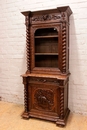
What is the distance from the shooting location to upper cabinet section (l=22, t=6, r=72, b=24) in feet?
6.41

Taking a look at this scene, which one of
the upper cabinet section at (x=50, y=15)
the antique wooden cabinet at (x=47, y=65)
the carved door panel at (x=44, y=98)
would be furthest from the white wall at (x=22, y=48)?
the carved door panel at (x=44, y=98)

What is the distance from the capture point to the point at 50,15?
2.07 meters

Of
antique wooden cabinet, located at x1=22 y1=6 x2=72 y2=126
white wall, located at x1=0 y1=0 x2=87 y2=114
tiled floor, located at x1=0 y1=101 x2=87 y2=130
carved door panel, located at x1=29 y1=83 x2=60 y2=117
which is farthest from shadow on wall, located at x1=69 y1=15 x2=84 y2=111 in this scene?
carved door panel, located at x1=29 y1=83 x2=60 y2=117

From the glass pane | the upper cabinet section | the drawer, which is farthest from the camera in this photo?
the glass pane

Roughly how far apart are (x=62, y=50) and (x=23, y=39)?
99cm

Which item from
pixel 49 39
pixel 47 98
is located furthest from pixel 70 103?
pixel 49 39

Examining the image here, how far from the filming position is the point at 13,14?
2707mm

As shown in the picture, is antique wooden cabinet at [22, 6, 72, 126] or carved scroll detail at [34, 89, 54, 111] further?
carved scroll detail at [34, 89, 54, 111]

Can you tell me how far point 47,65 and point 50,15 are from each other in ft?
2.75

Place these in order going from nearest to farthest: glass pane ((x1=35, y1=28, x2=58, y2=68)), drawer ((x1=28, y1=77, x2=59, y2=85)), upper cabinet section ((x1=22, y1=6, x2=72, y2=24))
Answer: upper cabinet section ((x1=22, y1=6, x2=72, y2=24))
drawer ((x1=28, y1=77, x2=59, y2=85))
glass pane ((x1=35, y1=28, x2=58, y2=68))

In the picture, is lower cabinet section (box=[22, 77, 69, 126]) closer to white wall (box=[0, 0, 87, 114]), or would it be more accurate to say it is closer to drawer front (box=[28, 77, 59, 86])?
drawer front (box=[28, 77, 59, 86])

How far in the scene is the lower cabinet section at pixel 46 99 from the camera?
6.77ft

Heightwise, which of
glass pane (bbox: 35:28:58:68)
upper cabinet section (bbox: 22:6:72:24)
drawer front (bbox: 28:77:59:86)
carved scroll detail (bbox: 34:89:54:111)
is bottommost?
carved scroll detail (bbox: 34:89:54:111)

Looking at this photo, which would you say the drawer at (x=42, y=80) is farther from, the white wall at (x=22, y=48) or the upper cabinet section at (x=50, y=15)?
the upper cabinet section at (x=50, y=15)
